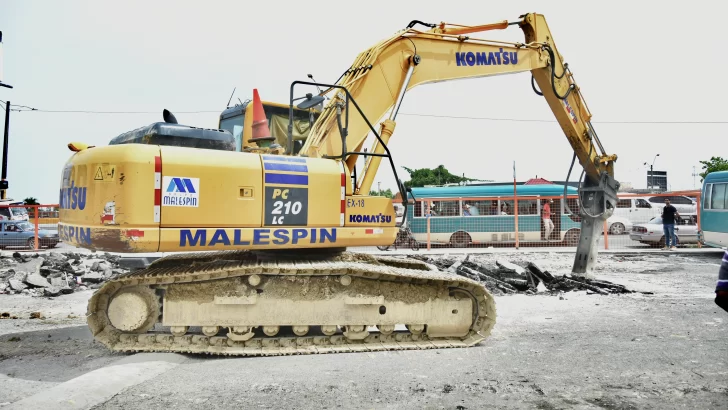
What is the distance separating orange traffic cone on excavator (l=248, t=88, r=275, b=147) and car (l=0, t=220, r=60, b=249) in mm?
13001

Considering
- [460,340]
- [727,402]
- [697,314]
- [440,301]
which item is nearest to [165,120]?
[440,301]

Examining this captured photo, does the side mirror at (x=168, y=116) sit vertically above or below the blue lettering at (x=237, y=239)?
above

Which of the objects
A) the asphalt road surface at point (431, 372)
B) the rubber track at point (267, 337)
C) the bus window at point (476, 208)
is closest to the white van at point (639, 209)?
the bus window at point (476, 208)

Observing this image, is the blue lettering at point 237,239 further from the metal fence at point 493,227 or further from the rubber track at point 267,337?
the metal fence at point 493,227

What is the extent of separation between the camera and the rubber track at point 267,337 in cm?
507

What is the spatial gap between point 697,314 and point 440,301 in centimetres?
350

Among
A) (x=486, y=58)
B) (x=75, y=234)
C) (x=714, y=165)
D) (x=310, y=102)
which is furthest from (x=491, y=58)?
(x=714, y=165)

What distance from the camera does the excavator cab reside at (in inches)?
272

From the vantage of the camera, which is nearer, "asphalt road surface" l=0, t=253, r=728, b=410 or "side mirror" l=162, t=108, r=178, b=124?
"asphalt road surface" l=0, t=253, r=728, b=410

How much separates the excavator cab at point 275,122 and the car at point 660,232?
13.1 m

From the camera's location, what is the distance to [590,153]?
952cm

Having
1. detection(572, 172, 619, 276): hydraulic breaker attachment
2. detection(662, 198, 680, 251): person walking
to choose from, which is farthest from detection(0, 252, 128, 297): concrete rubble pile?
detection(662, 198, 680, 251): person walking

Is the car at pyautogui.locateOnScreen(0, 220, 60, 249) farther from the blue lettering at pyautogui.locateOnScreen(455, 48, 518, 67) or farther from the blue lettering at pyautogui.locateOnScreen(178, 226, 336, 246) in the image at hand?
the blue lettering at pyautogui.locateOnScreen(455, 48, 518, 67)

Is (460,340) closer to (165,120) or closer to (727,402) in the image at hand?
(727,402)
